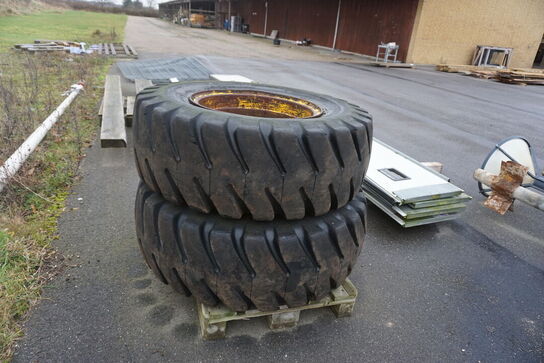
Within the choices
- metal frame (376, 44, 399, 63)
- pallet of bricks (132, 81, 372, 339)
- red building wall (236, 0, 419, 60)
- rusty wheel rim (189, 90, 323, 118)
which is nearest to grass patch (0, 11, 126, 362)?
pallet of bricks (132, 81, 372, 339)

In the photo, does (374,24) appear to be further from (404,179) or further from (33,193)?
(33,193)

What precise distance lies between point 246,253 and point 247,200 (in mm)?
266

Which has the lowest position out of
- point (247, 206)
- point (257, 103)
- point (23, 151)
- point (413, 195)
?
point (23, 151)

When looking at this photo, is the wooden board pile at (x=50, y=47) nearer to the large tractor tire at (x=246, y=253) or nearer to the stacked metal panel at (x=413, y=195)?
the stacked metal panel at (x=413, y=195)

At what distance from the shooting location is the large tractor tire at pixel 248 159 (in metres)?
1.57

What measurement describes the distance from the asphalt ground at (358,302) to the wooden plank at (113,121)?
0.91 feet

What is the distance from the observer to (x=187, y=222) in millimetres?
1716

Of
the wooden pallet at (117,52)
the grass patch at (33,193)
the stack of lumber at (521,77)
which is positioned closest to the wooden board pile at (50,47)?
the wooden pallet at (117,52)

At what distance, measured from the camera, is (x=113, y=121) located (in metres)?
4.54

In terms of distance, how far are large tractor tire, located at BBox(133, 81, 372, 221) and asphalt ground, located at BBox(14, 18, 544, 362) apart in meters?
0.74

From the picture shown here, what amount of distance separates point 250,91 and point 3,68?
30.0 feet

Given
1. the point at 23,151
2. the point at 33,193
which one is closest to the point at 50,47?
the point at 23,151

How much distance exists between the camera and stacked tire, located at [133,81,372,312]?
1.58m

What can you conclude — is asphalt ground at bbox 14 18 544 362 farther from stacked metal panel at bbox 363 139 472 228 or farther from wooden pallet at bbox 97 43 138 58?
wooden pallet at bbox 97 43 138 58
